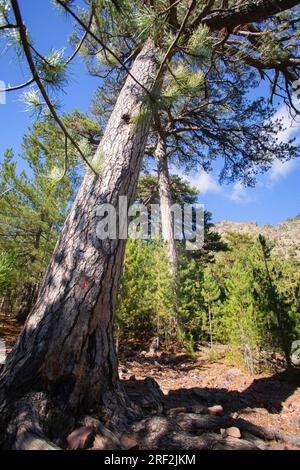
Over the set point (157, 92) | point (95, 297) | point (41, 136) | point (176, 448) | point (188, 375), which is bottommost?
point (188, 375)

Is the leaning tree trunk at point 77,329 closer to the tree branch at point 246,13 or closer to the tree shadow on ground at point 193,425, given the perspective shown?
the tree shadow on ground at point 193,425

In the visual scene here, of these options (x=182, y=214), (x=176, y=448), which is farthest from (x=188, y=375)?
(x=182, y=214)

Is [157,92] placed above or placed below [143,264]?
above

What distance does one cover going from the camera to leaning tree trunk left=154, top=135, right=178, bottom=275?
6.60 m

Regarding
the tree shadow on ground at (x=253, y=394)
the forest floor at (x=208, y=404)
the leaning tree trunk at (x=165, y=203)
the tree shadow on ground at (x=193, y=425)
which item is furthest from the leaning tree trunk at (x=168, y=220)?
the tree shadow on ground at (x=193, y=425)

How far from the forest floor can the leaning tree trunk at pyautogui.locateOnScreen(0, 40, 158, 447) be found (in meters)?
0.31

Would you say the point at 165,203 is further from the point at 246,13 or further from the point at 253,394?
the point at 253,394

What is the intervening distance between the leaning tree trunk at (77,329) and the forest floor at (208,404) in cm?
31

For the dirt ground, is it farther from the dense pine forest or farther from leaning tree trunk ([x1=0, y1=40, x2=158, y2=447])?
leaning tree trunk ([x1=0, y1=40, x2=158, y2=447])

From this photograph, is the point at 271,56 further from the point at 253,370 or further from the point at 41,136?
the point at 41,136

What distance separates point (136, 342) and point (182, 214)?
6.54 m

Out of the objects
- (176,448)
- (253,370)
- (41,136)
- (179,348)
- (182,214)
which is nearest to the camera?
(176,448)

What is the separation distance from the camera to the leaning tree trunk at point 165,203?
21.6 ft

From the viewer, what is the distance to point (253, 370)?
413 cm
